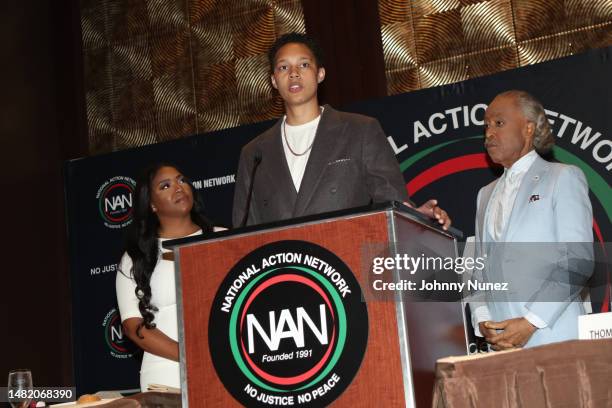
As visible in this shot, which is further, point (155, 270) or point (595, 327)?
point (155, 270)

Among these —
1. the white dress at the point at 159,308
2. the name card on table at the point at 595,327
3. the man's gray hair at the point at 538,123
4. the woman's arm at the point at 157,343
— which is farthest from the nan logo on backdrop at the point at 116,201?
the name card on table at the point at 595,327

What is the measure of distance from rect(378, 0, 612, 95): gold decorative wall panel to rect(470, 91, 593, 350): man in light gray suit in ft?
5.08

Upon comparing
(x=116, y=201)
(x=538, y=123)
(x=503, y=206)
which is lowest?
(x=503, y=206)

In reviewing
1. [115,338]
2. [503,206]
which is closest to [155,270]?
[503,206]

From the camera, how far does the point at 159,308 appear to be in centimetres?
344

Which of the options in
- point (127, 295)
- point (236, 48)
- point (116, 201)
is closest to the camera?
point (127, 295)

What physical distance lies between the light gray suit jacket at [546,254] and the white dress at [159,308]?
117cm

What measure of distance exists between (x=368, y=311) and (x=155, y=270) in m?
1.64

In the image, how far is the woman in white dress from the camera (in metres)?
3.29

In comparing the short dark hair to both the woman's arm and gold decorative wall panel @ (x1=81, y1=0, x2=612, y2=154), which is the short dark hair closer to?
the woman's arm

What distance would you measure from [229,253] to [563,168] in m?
1.57

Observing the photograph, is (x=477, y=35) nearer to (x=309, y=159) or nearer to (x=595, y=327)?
(x=309, y=159)

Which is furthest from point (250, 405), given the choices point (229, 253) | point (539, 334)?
point (539, 334)

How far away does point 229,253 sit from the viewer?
225 centimetres
